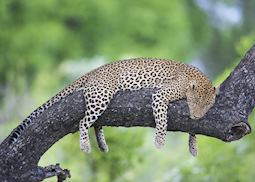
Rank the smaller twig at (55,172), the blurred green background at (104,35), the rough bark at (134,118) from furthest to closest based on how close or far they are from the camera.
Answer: the blurred green background at (104,35)
the smaller twig at (55,172)
the rough bark at (134,118)

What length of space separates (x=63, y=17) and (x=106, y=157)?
7870 mm

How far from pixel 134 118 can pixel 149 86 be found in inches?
7.3

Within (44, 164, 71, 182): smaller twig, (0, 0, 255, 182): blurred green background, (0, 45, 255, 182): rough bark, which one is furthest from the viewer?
(0, 0, 255, 182): blurred green background

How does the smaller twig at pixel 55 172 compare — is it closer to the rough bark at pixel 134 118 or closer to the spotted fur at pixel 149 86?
the rough bark at pixel 134 118

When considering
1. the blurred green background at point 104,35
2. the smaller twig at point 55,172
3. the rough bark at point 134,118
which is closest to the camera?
the rough bark at point 134,118

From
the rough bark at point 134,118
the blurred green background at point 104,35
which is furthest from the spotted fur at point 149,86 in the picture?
the blurred green background at point 104,35

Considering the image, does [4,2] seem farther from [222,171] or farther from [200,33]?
[222,171]

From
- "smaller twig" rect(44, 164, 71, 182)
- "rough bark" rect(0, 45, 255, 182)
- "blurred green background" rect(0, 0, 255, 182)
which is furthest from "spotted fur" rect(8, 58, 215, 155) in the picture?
"blurred green background" rect(0, 0, 255, 182)

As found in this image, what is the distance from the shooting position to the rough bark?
3.83 metres

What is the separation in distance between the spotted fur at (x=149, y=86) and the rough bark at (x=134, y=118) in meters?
0.04

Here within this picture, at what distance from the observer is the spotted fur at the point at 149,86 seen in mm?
3842

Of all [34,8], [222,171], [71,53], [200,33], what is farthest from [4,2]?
[222,171]

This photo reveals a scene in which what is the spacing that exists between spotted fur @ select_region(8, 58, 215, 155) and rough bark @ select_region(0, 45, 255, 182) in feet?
0.13

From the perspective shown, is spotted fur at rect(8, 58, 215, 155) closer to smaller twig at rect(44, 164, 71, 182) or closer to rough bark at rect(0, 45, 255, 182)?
rough bark at rect(0, 45, 255, 182)
